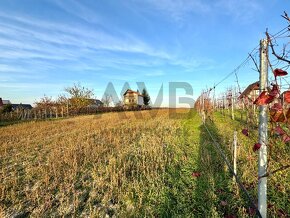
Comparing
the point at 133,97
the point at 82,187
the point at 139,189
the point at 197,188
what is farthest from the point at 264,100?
the point at 133,97

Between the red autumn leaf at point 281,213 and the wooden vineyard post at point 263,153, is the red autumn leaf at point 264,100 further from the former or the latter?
the red autumn leaf at point 281,213

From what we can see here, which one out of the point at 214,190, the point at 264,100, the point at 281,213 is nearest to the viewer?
the point at 264,100

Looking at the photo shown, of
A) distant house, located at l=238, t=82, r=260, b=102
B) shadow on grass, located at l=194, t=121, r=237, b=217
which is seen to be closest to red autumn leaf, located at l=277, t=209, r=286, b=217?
shadow on grass, located at l=194, t=121, r=237, b=217

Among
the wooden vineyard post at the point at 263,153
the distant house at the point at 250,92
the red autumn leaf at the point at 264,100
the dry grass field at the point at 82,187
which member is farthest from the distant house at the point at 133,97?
the red autumn leaf at the point at 264,100

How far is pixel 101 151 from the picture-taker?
25.3ft

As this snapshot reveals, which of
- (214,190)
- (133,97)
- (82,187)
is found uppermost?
(133,97)

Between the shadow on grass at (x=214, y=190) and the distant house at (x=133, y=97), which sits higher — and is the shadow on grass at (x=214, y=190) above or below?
below

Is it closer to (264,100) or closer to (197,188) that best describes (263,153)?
(264,100)

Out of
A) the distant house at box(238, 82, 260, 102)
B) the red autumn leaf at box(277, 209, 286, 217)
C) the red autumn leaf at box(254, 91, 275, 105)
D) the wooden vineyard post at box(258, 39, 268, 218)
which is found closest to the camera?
Result: the red autumn leaf at box(254, 91, 275, 105)

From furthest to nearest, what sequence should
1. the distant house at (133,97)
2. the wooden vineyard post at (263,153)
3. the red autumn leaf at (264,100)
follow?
the distant house at (133,97), the wooden vineyard post at (263,153), the red autumn leaf at (264,100)

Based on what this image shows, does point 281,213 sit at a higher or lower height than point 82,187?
higher

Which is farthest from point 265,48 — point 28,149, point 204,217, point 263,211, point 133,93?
point 133,93

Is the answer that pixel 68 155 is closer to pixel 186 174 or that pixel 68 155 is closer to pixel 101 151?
pixel 101 151

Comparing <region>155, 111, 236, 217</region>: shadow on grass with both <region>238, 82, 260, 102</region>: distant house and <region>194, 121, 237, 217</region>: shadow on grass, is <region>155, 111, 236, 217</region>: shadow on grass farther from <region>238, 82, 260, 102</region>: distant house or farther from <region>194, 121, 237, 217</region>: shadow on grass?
<region>238, 82, 260, 102</region>: distant house
